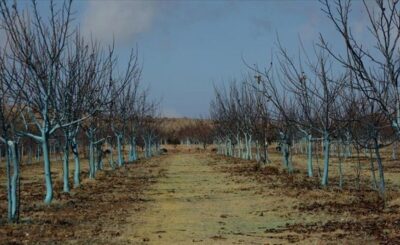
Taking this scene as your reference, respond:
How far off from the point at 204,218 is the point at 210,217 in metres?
0.20

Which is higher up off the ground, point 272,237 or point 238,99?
point 238,99

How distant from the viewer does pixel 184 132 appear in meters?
107

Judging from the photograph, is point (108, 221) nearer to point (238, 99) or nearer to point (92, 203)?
point (92, 203)

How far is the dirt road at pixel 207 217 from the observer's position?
9.12 metres

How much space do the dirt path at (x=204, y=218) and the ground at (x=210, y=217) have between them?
2cm

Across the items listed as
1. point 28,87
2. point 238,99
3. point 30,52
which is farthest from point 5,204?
point 238,99

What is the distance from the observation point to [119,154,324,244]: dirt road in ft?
29.9

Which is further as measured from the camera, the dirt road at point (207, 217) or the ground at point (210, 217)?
the dirt road at point (207, 217)

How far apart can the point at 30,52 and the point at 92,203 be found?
379 cm

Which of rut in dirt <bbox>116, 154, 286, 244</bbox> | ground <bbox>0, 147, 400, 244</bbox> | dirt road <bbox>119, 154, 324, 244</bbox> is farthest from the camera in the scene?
rut in dirt <bbox>116, 154, 286, 244</bbox>

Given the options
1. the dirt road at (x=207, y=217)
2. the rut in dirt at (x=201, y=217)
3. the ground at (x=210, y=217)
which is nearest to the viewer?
the ground at (x=210, y=217)

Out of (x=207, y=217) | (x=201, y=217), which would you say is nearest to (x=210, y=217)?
(x=207, y=217)

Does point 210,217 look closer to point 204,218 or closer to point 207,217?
point 207,217

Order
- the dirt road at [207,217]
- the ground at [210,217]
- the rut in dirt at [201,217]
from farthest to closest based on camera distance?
the rut in dirt at [201,217]
the dirt road at [207,217]
the ground at [210,217]
